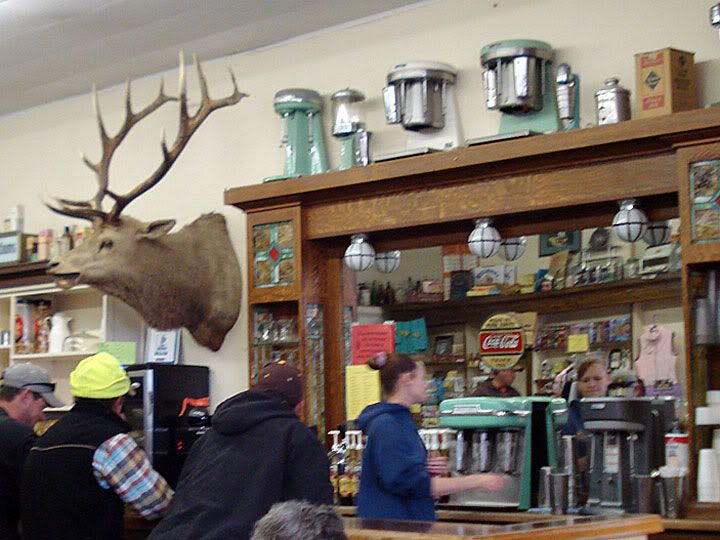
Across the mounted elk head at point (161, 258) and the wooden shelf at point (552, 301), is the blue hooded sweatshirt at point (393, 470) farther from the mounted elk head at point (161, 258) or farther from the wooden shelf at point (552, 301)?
the mounted elk head at point (161, 258)

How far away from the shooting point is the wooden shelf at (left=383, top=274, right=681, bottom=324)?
5.15m

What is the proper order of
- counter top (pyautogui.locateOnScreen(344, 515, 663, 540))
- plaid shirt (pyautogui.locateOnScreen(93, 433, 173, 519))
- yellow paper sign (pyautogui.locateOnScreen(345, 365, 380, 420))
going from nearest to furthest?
counter top (pyautogui.locateOnScreen(344, 515, 663, 540)) → plaid shirt (pyautogui.locateOnScreen(93, 433, 173, 519)) → yellow paper sign (pyautogui.locateOnScreen(345, 365, 380, 420))

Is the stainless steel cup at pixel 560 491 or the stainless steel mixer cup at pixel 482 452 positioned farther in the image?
the stainless steel mixer cup at pixel 482 452

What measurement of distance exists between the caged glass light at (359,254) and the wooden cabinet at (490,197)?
0.07m

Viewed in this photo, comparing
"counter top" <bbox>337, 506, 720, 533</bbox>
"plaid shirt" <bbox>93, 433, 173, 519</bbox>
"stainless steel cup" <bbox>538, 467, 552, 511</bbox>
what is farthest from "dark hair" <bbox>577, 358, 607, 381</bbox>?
"plaid shirt" <bbox>93, 433, 173, 519</bbox>

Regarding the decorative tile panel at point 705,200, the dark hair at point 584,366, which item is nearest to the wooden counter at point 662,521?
the dark hair at point 584,366

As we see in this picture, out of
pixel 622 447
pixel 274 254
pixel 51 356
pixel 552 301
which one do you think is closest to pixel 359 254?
pixel 274 254

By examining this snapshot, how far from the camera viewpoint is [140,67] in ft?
23.4

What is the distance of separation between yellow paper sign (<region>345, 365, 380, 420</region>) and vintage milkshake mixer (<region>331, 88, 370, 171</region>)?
101cm

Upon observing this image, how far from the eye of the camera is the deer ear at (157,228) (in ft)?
20.3

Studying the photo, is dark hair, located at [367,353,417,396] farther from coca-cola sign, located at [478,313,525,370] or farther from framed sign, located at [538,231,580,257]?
framed sign, located at [538,231,580,257]

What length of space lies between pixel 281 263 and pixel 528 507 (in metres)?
1.93

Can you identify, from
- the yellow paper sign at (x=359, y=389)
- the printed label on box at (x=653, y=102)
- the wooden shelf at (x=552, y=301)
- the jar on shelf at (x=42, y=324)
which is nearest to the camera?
the printed label on box at (x=653, y=102)

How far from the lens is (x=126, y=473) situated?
14.1ft
